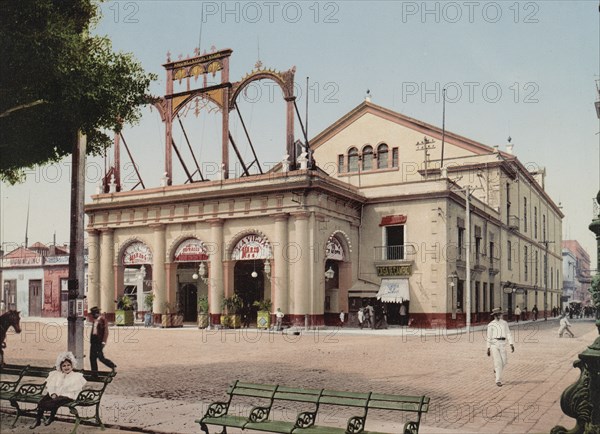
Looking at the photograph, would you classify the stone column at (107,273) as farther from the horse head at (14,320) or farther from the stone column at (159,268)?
the horse head at (14,320)

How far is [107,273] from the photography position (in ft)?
127

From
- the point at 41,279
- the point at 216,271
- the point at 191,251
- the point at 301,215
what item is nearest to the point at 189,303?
the point at 191,251

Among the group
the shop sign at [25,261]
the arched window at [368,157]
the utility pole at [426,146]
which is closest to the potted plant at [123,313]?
the shop sign at [25,261]

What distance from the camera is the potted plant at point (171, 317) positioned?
3594 centimetres

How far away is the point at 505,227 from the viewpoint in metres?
47.0

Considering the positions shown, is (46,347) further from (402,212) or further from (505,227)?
(505,227)

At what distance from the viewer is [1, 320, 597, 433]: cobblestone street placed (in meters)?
10.6

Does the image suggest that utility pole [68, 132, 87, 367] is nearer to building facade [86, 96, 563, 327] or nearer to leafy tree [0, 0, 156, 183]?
leafy tree [0, 0, 156, 183]

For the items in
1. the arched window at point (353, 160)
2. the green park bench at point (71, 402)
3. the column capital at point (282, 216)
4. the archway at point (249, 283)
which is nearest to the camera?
the green park bench at point (71, 402)

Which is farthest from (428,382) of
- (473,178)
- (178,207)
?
(473,178)

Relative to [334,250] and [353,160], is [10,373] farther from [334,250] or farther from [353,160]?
[353,160]

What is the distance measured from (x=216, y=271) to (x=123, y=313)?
685 centimetres

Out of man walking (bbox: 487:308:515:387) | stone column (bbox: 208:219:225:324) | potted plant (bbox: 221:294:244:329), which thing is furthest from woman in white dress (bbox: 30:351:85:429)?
stone column (bbox: 208:219:225:324)

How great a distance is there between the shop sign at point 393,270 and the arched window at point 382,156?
11.2 metres
